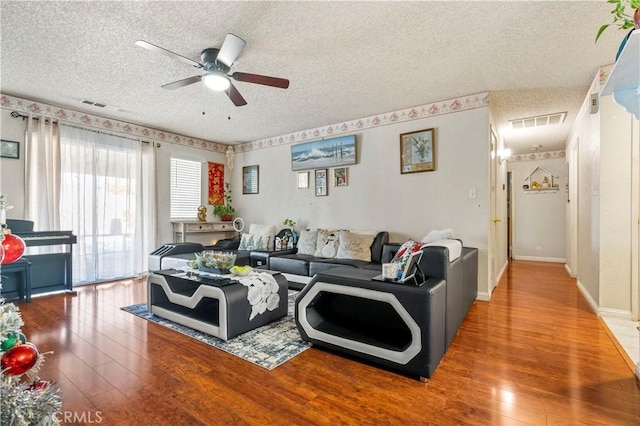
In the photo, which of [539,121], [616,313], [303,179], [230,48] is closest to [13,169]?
[230,48]

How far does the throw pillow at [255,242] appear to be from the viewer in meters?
5.22

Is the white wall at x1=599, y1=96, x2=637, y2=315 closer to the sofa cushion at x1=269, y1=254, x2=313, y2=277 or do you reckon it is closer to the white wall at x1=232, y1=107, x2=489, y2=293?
the white wall at x1=232, y1=107, x2=489, y2=293

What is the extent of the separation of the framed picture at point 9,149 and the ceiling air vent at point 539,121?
23.5 feet

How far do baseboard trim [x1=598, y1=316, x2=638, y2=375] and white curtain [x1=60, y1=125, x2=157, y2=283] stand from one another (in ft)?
19.6

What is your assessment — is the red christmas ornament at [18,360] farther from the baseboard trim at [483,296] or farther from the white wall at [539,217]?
the white wall at [539,217]

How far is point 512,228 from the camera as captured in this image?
7312 millimetres

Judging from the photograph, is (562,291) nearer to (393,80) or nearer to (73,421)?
(393,80)

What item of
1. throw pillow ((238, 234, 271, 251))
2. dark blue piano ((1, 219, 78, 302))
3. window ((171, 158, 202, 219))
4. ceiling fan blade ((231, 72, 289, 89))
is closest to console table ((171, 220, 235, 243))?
window ((171, 158, 202, 219))

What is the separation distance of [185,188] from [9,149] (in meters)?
2.43

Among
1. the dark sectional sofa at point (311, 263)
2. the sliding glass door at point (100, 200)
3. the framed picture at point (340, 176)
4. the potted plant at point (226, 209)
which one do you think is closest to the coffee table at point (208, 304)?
the dark sectional sofa at point (311, 263)

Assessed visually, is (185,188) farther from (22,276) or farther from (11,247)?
(11,247)

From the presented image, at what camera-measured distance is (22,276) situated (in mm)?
3689

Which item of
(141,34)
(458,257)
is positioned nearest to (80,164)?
(141,34)

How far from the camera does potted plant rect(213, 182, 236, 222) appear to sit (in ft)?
20.5
